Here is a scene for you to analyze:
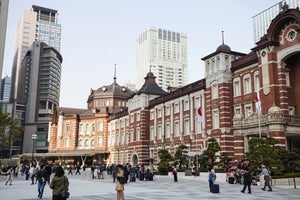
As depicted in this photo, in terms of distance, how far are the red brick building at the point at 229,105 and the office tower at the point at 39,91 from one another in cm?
6115

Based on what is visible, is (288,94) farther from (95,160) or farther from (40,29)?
(40,29)

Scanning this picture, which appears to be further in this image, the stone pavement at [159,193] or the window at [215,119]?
the window at [215,119]

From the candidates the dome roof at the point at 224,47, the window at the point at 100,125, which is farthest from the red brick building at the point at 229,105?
the window at the point at 100,125

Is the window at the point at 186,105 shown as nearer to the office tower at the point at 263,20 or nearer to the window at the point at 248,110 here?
the window at the point at 248,110

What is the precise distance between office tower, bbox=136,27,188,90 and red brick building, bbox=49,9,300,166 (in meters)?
118

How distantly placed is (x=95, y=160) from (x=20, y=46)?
10824 cm

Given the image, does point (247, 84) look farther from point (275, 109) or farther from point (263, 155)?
point (263, 155)

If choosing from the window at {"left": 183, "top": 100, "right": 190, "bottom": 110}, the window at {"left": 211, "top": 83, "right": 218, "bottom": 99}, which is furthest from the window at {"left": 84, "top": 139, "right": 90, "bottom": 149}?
the window at {"left": 211, "top": 83, "right": 218, "bottom": 99}

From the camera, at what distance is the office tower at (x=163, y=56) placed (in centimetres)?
18050

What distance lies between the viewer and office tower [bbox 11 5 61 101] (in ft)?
516

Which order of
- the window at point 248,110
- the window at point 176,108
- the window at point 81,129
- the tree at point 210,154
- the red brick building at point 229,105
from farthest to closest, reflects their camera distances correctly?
the window at point 81,129 < the window at point 176,108 < the window at point 248,110 < the tree at point 210,154 < the red brick building at point 229,105

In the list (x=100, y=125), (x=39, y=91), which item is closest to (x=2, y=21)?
(x=100, y=125)

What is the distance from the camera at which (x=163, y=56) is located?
18862 centimetres

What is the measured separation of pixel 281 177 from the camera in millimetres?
22812
